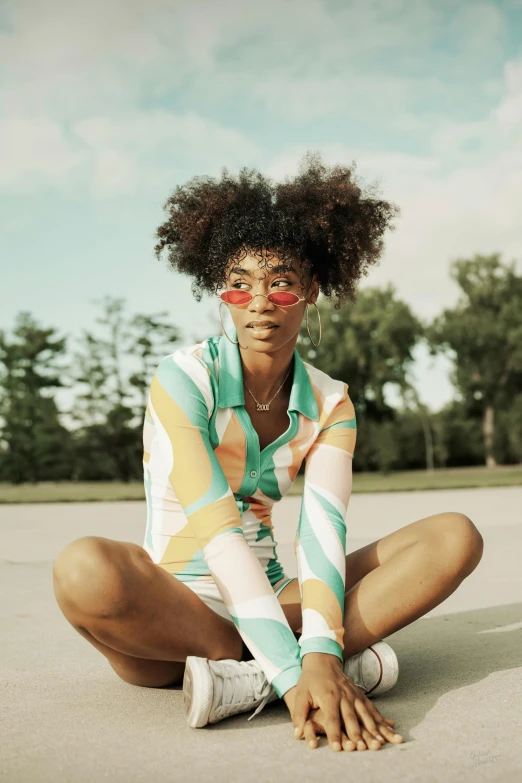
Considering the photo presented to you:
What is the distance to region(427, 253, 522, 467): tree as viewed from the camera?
4634 cm

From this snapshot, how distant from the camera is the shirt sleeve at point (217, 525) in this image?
7.91 feet

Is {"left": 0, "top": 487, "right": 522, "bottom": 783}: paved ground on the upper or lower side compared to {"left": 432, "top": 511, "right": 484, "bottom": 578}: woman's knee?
lower

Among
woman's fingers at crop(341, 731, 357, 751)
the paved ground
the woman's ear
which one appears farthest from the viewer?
the woman's ear

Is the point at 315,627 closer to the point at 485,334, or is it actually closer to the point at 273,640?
the point at 273,640

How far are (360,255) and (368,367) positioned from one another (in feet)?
151

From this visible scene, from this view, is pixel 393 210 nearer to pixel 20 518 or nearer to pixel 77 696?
pixel 77 696

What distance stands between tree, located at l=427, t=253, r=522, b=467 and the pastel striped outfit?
144ft

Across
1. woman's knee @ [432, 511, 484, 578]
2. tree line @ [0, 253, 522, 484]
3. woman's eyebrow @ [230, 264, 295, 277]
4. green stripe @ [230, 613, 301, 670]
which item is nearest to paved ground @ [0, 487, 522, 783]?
green stripe @ [230, 613, 301, 670]

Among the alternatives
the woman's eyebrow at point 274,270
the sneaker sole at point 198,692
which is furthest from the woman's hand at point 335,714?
the woman's eyebrow at point 274,270

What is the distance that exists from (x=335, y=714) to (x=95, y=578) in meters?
0.76

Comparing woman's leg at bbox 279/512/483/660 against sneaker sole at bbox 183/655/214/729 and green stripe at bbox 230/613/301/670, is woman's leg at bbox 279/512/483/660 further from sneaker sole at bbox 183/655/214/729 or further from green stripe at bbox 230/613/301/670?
sneaker sole at bbox 183/655/214/729

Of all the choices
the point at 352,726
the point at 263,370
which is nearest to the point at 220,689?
the point at 352,726

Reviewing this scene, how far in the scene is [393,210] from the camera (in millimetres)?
3365

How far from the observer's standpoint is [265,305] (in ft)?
9.32
